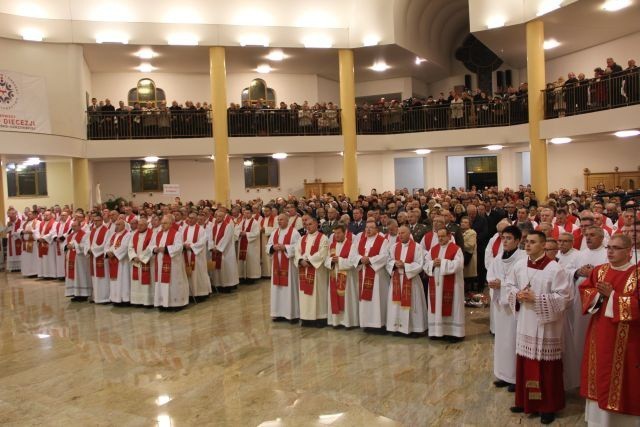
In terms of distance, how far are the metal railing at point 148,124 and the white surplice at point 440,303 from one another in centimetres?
1422

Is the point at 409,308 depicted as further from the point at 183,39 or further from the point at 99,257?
the point at 183,39

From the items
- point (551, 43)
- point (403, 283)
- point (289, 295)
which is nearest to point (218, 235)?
point (289, 295)

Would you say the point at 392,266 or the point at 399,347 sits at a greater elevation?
the point at 392,266

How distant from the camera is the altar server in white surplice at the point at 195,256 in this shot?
37.8ft

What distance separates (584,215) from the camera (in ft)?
22.9

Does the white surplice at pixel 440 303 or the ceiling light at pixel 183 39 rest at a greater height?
the ceiling light at pixel 183 39

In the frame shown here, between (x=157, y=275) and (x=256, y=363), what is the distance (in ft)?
14.1

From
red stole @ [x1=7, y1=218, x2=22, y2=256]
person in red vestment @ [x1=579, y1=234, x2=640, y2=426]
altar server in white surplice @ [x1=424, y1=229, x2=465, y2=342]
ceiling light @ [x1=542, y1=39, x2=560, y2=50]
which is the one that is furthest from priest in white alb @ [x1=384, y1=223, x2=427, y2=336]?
ceiling light @ [x1=542, y1=39, x2=560, y2=50]

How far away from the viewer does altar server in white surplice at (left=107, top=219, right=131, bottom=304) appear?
11531 millimetres

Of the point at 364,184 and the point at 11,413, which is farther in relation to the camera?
the point at 364,184

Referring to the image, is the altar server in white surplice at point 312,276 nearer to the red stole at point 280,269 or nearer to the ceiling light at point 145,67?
the red stole at point 280,269

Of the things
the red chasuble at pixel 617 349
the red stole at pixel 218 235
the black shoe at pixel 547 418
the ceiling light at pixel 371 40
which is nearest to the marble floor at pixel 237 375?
the black shoe at pixel 547 418

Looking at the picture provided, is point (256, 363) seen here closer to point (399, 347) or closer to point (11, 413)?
point (399, 347)

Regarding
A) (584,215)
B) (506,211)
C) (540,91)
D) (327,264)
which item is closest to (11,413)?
(327,264)
